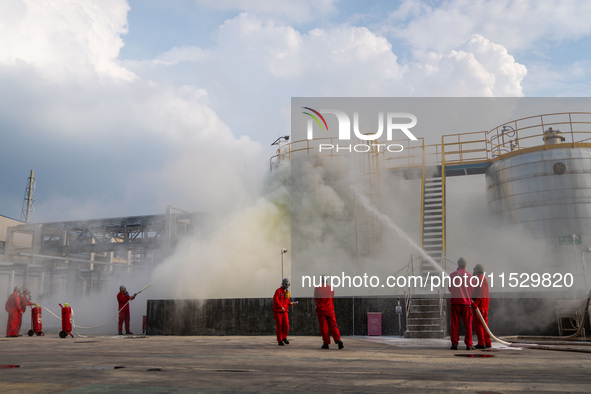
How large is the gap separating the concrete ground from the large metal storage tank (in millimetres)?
13105

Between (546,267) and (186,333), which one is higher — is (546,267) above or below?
above

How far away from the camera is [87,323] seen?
22656 millimetres

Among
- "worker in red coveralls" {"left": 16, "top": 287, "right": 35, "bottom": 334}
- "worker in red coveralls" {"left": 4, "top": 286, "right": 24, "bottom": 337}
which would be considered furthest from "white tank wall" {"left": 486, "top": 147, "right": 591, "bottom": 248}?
"worker in red coveralls" {"left": 4, "top": 286, "right": 24, "bottom": 337}

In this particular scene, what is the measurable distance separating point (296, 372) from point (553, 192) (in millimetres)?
19007

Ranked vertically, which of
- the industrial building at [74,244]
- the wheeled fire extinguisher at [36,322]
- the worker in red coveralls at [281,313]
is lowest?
the wheeled fire extinguisher at [36,322]

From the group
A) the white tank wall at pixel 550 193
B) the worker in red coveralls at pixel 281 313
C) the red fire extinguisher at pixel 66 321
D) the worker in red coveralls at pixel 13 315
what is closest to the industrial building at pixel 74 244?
A: the worker in red coveralls at pixel 13 315

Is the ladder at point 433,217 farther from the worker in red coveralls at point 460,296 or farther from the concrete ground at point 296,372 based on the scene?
the concrete ground at point 296,372

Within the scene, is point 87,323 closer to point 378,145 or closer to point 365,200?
point 365,200

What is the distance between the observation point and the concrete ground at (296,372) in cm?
512

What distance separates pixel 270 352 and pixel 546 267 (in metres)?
15.5

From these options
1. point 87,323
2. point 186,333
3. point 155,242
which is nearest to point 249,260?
point 186,333

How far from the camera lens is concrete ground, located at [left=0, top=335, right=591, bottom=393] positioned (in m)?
5.12

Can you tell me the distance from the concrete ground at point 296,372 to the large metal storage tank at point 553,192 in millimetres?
13105

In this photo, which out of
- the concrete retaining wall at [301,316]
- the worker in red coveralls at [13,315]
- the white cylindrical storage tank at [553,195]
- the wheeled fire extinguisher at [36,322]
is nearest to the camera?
the concrete retaining wall at [301,316]
